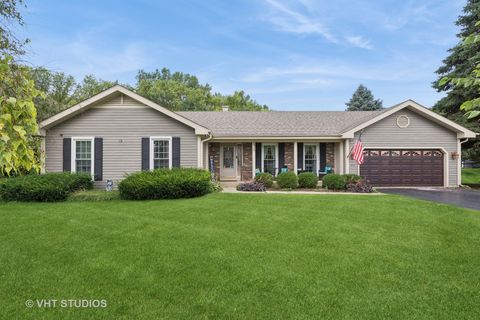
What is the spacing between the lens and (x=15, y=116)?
80.5 inches

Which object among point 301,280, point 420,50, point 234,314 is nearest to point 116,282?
point 234,314

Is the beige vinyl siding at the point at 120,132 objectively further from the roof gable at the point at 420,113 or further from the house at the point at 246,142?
the roof gable at the point at 420,113

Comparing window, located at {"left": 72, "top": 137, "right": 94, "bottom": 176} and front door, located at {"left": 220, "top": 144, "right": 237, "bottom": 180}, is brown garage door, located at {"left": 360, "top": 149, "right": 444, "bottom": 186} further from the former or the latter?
window, located at {"left": 72, "top": 137, "right": 94, "bottom": 176}

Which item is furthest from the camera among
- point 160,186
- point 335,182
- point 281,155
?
point 281,155

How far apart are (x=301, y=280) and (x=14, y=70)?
4034 mm

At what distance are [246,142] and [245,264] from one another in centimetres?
1185

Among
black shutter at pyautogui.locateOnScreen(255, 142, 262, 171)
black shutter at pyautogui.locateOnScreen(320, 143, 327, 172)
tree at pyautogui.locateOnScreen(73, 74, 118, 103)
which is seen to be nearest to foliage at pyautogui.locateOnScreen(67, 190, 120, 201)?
black shutter at pyautogui.locateOnScreen(255, 142, 262, 171)

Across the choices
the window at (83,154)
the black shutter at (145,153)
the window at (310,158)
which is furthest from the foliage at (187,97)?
the window at (310,158)

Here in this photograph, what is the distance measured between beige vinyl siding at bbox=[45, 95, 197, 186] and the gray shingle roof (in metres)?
2.64

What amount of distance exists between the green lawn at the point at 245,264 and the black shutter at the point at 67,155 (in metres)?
4.90

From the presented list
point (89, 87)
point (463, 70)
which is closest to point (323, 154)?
point (463, 70)

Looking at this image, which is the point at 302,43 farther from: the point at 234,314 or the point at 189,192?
the point at 234,314

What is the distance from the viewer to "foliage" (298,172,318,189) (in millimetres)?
13820

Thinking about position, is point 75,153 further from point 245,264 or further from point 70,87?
point 70,87
